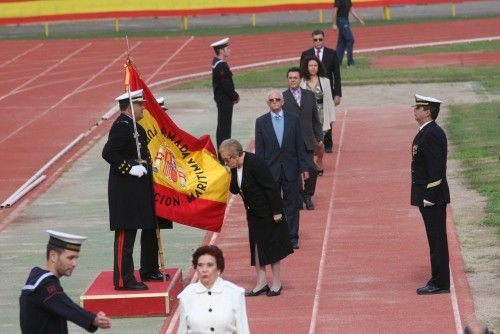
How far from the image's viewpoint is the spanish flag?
1509cm

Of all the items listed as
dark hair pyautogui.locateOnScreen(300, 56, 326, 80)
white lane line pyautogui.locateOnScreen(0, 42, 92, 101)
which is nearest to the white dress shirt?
dark hair pyautogui.locateOnScreen(300, 56, 326, 80)

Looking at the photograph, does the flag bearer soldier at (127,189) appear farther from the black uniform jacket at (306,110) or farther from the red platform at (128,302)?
the black uniform jacket at (306,110)

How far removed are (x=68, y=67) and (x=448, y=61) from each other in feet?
30.5

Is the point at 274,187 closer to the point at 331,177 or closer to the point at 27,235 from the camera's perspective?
the point at 27,235

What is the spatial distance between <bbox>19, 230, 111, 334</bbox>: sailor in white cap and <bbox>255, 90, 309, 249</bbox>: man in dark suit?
23.5 ft

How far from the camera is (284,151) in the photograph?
55.2 feet

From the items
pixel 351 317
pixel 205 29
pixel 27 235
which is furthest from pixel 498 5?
pixel 351 317

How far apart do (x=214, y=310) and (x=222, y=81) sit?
12273mm

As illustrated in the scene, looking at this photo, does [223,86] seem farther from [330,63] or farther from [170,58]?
[170,58]

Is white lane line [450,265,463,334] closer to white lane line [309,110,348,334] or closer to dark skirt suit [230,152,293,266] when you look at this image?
white lane line [309,110,348,334]

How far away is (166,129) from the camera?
15.5 metres

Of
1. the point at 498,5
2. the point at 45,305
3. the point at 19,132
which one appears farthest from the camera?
the point at 498,5

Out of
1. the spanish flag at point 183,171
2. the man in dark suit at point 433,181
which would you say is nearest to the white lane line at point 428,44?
the spanish flag at point 183,171

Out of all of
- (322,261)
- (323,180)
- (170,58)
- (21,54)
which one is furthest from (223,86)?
(21,54)
